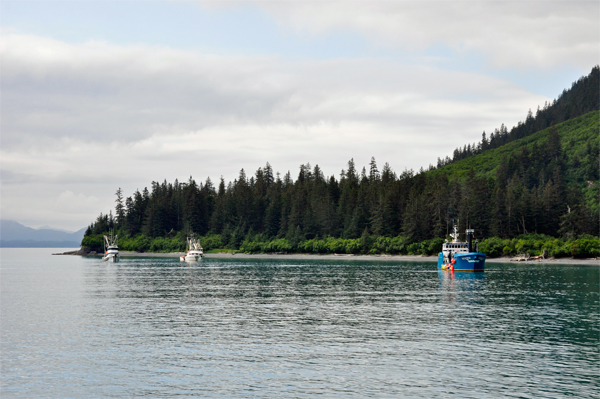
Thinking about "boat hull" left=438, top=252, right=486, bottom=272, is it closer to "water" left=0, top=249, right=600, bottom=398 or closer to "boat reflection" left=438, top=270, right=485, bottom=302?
"boat reflection" left=438, top=270, right=485, bottom=302

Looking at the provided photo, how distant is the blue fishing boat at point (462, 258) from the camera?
415ft

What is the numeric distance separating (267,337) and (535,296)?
42981 millimetres

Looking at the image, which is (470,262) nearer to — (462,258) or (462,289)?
(462,258)

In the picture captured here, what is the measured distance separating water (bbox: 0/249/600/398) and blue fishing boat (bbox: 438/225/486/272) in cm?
4891

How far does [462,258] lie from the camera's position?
5044 inches

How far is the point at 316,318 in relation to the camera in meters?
55.6

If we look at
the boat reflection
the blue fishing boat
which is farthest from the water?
the blue fishing boat

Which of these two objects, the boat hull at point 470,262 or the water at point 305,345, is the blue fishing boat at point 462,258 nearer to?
the boat hull at point 470,262

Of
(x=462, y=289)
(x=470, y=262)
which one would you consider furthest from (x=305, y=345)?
(x=470, y=262)

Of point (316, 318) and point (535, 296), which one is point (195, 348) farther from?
point (535, 296)

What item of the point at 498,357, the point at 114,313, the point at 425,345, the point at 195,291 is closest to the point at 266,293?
the point at 195,291

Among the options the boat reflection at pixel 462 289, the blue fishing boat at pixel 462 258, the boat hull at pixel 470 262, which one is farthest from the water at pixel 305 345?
the blue fishing boat at pixel 462 258

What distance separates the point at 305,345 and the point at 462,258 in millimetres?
93835

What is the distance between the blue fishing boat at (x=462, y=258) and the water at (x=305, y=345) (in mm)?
48910
